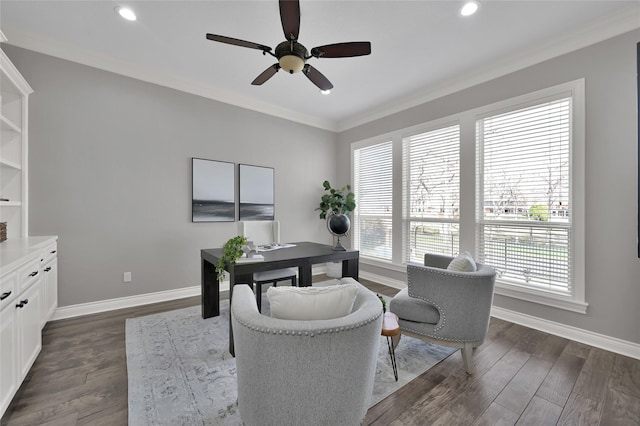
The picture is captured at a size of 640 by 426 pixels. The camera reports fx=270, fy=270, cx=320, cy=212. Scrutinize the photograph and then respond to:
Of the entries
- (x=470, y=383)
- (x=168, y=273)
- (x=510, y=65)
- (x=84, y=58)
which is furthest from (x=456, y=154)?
(x=84, y=58)

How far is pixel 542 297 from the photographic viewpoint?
9.27 ft

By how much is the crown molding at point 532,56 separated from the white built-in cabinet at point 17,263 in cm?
432

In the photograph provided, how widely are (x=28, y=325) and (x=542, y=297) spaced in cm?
442

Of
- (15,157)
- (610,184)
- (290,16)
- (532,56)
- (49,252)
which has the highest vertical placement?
(532,56)

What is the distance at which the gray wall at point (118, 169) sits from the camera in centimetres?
286

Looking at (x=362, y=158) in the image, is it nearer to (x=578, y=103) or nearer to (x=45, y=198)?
(x=578, y=103)

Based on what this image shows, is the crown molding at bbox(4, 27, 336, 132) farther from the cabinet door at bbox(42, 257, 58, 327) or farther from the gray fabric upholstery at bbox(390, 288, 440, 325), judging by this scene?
the gray fabric upholstery at bbox(390, 288, 440, 325)

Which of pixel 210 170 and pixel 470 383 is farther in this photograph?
pixel 210 170

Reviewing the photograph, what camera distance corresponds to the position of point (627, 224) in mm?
2363

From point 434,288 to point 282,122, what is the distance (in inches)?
145

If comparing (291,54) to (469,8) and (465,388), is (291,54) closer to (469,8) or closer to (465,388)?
(469,8)

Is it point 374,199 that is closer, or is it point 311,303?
point 311,303

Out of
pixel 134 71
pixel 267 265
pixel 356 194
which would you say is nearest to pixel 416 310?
pixel 267 265

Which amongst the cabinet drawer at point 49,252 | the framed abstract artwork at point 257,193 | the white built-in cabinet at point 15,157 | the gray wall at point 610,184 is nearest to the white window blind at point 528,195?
the gray wall at point 610,184
